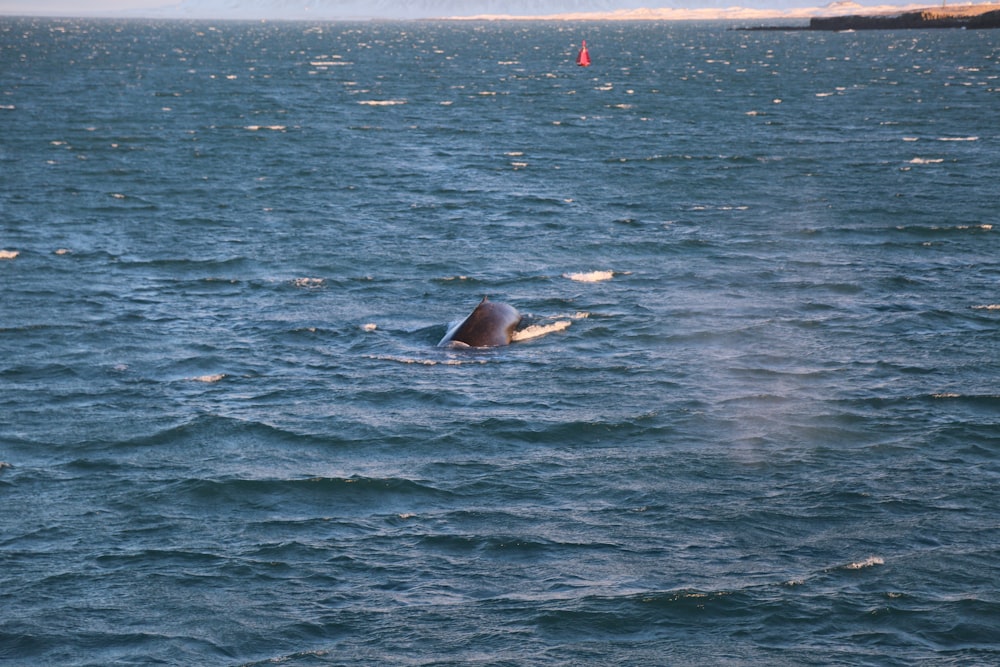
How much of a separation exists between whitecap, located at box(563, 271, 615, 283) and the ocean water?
0.33 meters

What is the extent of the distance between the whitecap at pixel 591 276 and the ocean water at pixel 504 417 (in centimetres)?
33

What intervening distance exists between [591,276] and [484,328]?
694 centimetres

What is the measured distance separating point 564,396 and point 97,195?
90.3 ft

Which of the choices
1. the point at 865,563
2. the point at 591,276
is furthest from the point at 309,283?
the point at 865,563

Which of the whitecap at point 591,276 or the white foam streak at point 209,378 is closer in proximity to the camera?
the white foam streak at point 209,378

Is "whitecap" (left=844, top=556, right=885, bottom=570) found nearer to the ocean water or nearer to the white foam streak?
the ocean water

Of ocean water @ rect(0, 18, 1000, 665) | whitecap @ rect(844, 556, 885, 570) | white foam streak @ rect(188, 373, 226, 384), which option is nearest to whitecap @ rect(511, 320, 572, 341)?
ocean water @ rect(0, 18, 1000, 665)

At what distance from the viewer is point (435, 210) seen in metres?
41.2

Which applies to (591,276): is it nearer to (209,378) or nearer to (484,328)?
(484,328)

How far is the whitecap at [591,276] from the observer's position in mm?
31188

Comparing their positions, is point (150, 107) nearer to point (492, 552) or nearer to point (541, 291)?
point (541, 291)

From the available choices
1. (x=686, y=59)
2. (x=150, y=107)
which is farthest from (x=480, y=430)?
(x=686, y=59)

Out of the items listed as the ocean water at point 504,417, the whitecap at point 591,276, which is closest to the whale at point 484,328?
the ocean water at point 504,417

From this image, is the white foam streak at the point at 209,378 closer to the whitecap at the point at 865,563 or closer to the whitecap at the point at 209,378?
the whitecap at the point at 209,378
